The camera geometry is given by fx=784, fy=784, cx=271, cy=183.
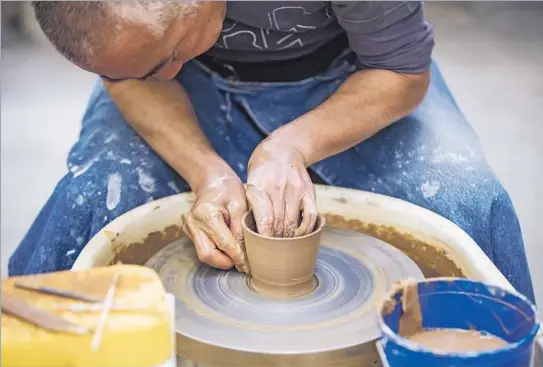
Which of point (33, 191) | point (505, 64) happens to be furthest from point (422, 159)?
point (505, 64)

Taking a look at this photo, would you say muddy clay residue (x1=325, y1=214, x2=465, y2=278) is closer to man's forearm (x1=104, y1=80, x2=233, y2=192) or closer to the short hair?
man's forearm (x1=104, y1=80, x2=233, y2=192)

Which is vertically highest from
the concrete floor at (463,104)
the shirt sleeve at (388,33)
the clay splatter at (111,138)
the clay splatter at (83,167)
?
the shirt sleeve at (388,33)

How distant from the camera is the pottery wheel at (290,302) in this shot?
49.6 inches

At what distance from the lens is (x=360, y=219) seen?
1.75 metres

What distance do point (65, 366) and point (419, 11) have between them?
1.10 meters

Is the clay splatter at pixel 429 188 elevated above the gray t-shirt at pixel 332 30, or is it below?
below

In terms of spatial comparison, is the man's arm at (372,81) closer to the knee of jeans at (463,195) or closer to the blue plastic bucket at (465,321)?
the knee of jeans at (463,195)

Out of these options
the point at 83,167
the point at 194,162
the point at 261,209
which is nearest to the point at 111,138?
the point at 83,167

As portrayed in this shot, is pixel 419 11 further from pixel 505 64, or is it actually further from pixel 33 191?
pixel 505 64

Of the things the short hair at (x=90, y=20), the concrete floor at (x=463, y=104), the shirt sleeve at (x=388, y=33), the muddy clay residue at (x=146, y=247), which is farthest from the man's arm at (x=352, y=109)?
the concrete floor at (x=463, y=104)

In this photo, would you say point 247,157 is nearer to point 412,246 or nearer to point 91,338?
point 412,246

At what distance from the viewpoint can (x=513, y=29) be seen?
5.50 m

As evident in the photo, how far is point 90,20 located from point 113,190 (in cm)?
56

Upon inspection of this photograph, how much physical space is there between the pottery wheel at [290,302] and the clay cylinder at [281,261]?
0.06ft
